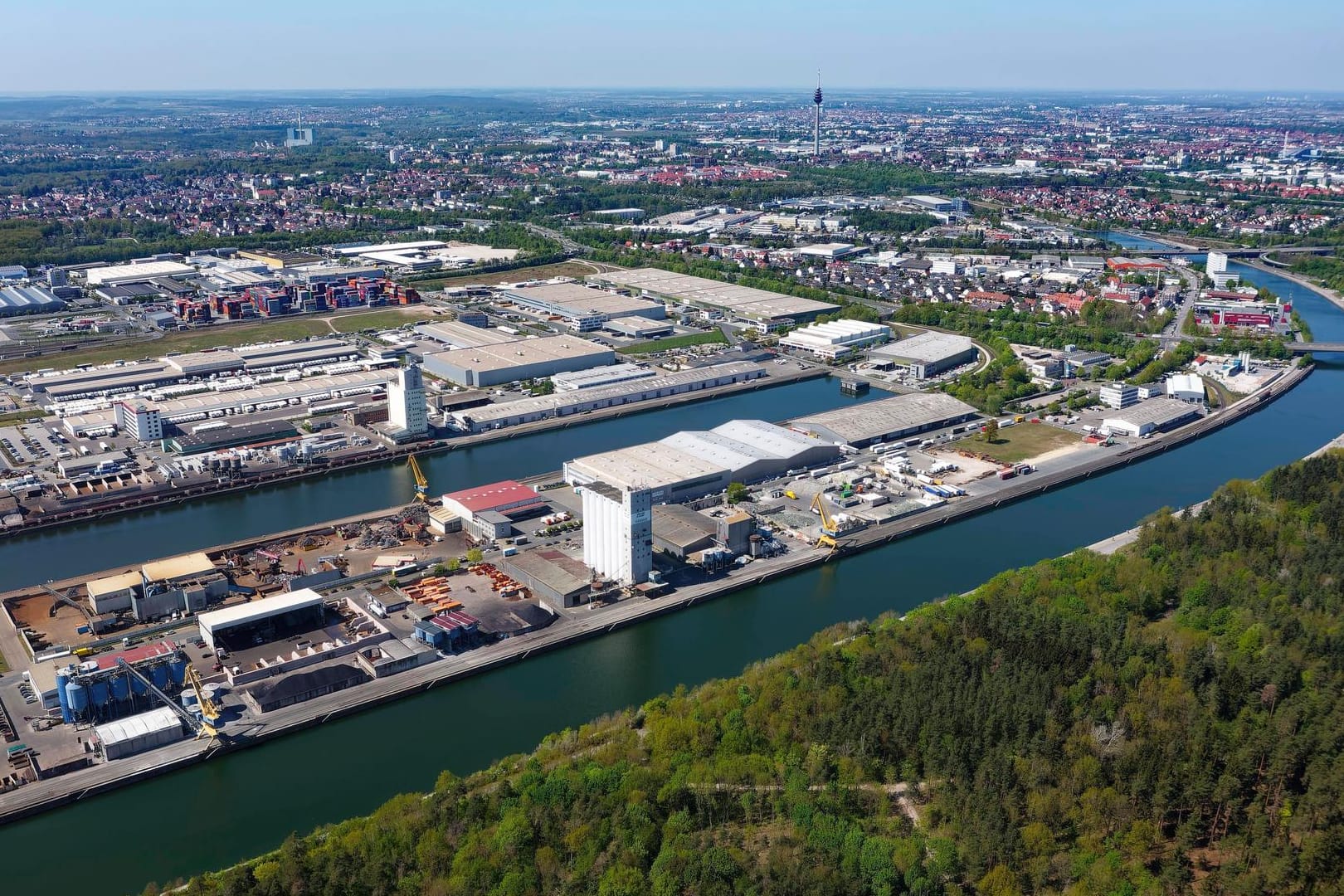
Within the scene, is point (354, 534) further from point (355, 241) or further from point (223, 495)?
point (355, 241)

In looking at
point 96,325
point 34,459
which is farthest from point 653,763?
point 96,325

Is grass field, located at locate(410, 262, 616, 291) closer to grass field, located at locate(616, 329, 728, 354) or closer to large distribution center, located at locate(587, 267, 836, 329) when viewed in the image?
large distribution center, located at locate(587, 267, 836, 329)

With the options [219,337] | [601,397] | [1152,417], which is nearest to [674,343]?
[601,397]

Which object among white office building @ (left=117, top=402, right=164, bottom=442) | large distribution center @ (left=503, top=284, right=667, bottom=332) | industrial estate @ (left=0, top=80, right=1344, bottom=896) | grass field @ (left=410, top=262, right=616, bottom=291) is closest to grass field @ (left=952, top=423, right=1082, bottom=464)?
industrial estate @ (left=0, top=80, right=1344, bottom=896)

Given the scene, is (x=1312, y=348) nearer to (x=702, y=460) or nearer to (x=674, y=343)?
(x=674, y=343)

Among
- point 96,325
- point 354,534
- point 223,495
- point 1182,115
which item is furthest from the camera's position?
point 1182,115

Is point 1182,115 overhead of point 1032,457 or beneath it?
overhead
